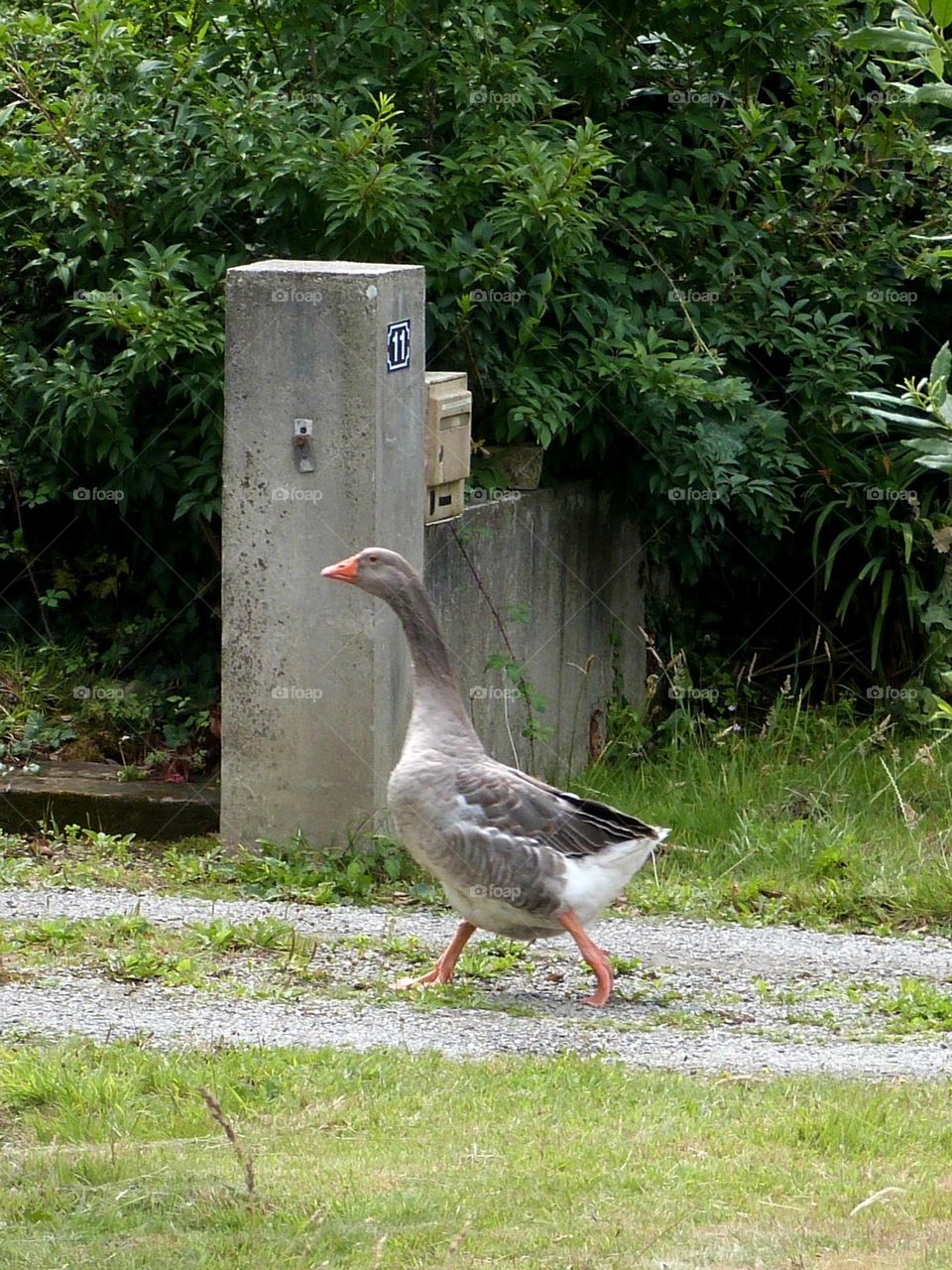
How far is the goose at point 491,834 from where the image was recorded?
6191 mm

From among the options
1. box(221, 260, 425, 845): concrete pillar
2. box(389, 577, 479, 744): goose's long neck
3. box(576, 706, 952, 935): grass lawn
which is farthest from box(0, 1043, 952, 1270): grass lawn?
box(221, 260, 425, 845): concrete pillar

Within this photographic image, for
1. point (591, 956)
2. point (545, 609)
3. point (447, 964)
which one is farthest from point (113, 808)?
point (591, 956)

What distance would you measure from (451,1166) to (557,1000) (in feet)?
5.96

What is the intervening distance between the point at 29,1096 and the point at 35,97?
243 inches

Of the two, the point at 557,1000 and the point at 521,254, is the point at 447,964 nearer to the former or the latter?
the point at 557,1000

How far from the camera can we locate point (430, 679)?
6414mm

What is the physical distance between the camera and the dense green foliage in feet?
29.6

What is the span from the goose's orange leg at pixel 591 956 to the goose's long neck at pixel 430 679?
680mm

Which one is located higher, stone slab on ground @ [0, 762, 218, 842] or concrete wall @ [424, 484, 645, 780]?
concrete wall @ [424, 484, 645, 780]

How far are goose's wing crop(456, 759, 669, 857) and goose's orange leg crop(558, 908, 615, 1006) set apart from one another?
0.22 metres

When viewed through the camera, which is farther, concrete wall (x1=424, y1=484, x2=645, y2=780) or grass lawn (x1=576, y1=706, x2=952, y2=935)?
concrete wall (x1=424, y1=484, x2=645, y2=780)

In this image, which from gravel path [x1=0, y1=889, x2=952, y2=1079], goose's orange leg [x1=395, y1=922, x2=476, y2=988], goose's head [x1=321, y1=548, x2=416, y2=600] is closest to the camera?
gravel path [x1=0, y1=889, x2=952, y2=1079]

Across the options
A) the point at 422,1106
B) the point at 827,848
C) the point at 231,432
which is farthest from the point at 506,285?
the point at 422,1106

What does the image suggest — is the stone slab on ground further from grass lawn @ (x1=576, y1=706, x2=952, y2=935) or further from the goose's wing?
the goose's wing
